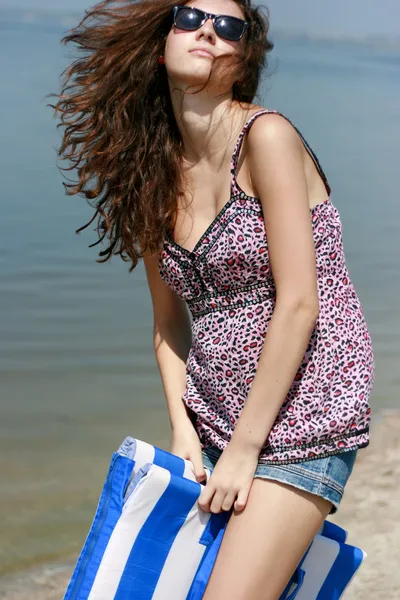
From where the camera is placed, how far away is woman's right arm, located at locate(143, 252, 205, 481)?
245 centimetres

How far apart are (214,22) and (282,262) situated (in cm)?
63

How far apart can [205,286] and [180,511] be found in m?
0.53

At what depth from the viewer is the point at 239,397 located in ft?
7.49

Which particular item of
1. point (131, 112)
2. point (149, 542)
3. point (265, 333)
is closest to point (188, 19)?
point (131, 112)

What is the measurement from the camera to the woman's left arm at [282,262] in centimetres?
209

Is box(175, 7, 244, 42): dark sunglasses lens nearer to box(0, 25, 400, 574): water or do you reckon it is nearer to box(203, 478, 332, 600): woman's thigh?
box(0, 25, 400, 574): water

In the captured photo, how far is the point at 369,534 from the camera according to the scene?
4.08 m

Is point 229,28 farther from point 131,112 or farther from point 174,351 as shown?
point 174,351

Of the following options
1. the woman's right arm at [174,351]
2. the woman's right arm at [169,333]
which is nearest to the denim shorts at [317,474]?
the woman's right arm at [174,351]

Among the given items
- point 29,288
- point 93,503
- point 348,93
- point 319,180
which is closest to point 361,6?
point 348,93

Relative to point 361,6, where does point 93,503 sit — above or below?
below

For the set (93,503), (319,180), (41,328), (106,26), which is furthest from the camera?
(41,328)

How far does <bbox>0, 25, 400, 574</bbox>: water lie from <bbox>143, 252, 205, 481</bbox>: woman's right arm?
2.71 feet

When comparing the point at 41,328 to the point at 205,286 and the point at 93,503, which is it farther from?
the point at 205,286
